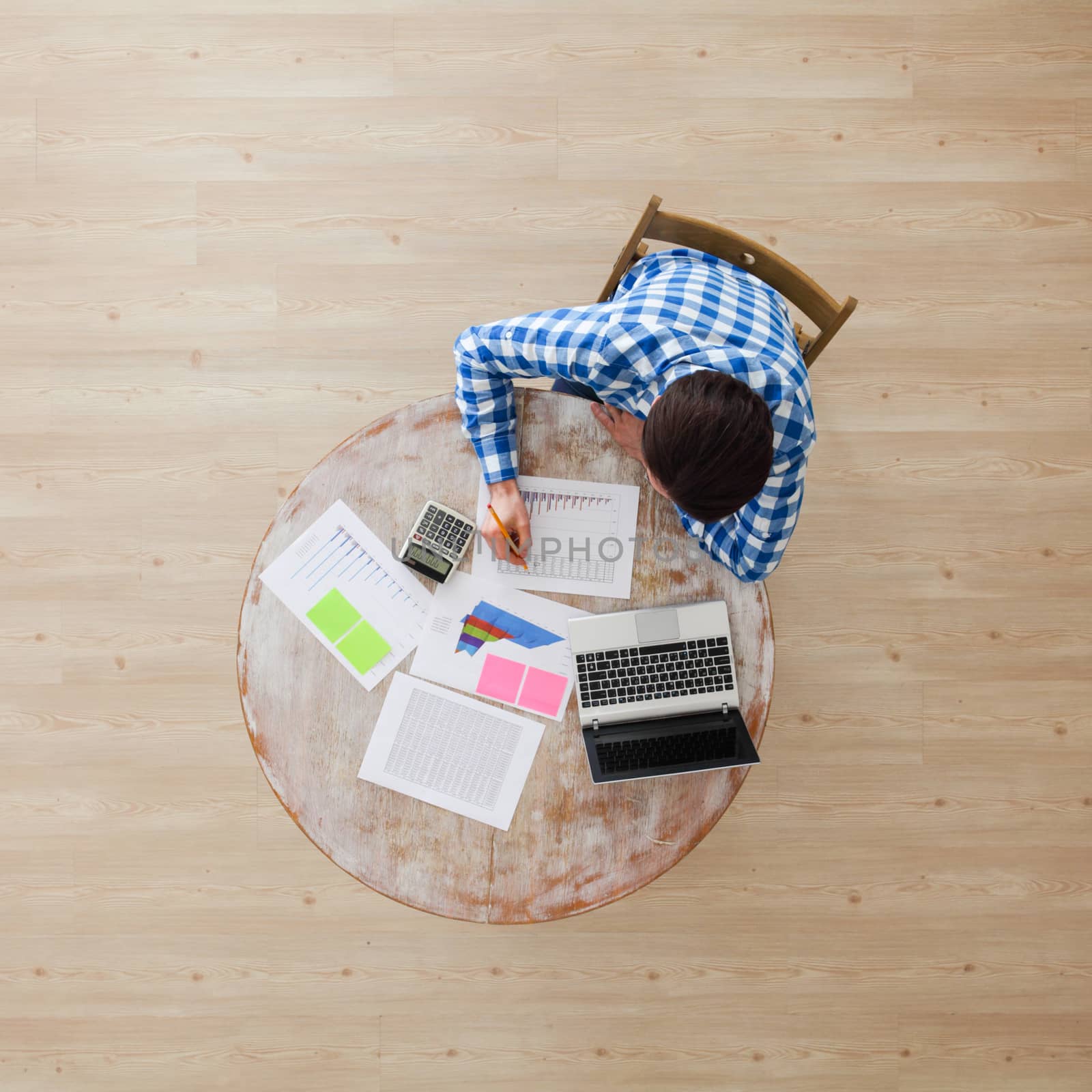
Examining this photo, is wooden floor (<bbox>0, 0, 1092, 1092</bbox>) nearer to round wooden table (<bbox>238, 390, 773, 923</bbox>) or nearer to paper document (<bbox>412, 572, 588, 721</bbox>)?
round wooden table (<bbox>238, 390, 773, 923</bbox>)

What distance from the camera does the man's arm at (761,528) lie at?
1332 mm

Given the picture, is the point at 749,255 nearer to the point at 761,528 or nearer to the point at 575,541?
the point at 761,528

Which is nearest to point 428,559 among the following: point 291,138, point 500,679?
point 500,679

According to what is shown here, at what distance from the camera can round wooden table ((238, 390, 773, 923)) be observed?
140 centimetres

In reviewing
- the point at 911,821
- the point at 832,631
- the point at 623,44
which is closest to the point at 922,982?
the point at 911,821

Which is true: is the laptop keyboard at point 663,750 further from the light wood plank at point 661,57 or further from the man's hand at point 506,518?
the light wood plank at point 661,57

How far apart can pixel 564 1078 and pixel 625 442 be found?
163 cm

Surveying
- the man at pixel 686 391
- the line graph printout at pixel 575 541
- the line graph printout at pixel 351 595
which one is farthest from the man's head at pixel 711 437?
the line graph printout at pixel 351 595

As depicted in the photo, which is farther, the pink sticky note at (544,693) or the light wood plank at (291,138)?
the light wood plank at (291,138)

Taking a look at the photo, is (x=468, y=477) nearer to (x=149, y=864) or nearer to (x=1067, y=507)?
(x=149, y=864)

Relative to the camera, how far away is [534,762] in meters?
1.42

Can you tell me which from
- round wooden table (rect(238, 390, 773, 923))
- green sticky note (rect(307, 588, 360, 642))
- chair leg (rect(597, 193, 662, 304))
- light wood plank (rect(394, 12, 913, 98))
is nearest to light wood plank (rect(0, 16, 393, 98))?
light wood plank (rect(394, 12, 913, 98))

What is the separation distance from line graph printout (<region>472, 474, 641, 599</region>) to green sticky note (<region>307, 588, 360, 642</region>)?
235 millimetres

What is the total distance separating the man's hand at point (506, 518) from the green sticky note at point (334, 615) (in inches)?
10.8
